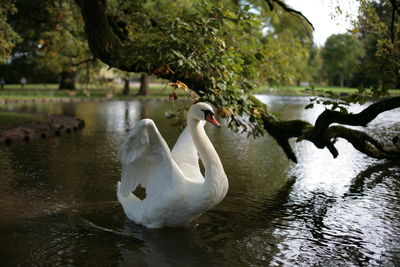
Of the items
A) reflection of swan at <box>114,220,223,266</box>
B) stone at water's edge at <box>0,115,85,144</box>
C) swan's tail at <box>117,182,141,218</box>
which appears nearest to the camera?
reflection of swan at <box>114,220,223,266</box>

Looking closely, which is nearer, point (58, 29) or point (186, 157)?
point (186, 157)

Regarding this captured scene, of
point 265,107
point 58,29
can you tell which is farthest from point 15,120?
point 265,107

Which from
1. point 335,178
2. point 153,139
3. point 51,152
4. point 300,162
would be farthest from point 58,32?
point 153,139

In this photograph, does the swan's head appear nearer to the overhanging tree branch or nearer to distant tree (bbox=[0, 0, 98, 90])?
the overhanging tree branch

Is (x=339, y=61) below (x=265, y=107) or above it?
above

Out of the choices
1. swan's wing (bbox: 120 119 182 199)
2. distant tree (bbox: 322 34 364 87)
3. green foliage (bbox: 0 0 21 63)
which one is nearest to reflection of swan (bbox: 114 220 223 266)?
swan's wing (bbox: 120 119 182 199)

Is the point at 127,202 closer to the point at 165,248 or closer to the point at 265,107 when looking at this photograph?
the point at 165,248

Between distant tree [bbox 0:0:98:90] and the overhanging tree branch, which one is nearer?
the overhanging tree branch

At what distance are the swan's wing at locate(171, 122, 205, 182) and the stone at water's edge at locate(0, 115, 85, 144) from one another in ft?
24.2

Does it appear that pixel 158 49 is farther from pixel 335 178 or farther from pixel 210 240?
pixel 335 178

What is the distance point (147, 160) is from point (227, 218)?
1.48 metres

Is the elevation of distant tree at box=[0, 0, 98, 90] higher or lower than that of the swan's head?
higher

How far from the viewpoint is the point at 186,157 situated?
6.54 m

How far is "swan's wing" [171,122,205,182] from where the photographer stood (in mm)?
6325
